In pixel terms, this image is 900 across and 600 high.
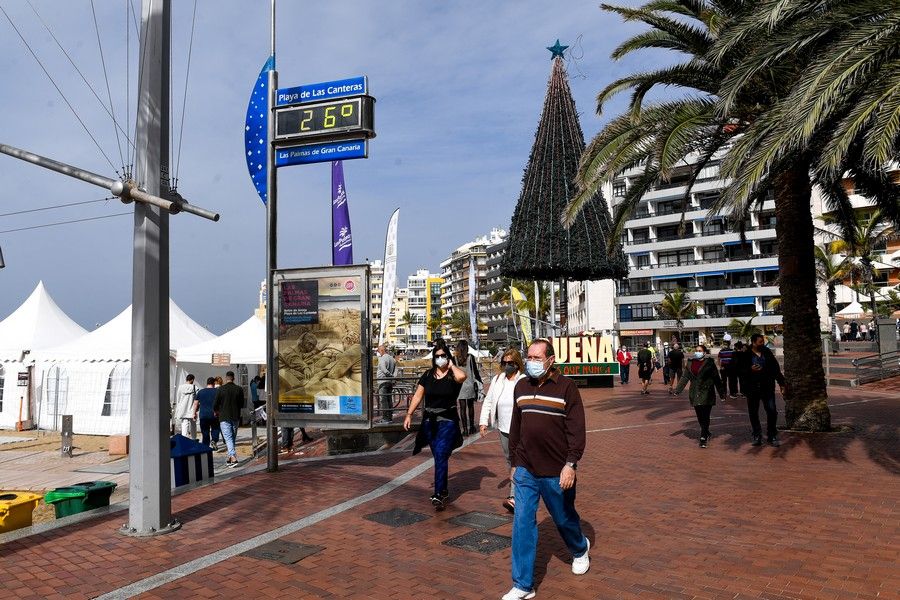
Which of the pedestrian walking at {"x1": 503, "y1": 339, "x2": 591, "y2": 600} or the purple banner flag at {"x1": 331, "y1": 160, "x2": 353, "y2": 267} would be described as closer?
the pedestrian walking at {"x1": 503, "y1": 339, "x2": 591, "y2": 600}

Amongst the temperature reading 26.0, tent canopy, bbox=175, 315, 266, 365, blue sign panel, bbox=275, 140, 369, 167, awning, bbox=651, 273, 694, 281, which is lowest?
tent canopy, bbox=175, 315, 266, 365

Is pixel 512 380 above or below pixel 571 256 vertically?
below

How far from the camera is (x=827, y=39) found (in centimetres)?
940

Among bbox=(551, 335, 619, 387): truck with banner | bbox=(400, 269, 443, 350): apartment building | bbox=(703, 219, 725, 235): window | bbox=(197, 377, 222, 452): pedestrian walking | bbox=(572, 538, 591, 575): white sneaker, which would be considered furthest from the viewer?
bbox=(400, 269, 443, 350): apartment building

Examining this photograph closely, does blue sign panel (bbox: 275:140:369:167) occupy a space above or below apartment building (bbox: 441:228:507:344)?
below

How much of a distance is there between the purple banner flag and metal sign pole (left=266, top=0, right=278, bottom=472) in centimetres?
668

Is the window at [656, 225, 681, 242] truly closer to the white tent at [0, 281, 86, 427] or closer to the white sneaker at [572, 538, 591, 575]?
the white tent at [0, 281, 86, 427]

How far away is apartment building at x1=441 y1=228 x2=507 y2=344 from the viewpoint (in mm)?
133625

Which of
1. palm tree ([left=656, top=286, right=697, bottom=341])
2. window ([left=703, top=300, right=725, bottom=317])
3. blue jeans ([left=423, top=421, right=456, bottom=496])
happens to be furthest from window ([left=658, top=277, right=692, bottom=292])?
blue jeans ([left=423, top=421, right=456, bottom=496])

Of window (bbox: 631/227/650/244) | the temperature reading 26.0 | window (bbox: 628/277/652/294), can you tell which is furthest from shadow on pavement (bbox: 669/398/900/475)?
window (bbox: 631/227/650/244)

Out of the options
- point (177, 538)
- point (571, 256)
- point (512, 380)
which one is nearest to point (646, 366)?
point (571, 256)

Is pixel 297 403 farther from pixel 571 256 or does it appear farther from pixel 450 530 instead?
pixel 571 256

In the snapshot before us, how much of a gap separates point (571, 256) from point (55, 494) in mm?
22642

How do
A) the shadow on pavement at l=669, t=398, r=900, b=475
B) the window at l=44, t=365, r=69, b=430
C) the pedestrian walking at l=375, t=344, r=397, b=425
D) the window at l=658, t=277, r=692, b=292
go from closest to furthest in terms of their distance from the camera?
the shadow on pavement at l=669, t=398, r=900, b=475, the pedestrian walking at l=375, t=344, r=397, b=425, the window at l=44, t=365, r=69, b=430, the window at l=658, t=277, r=692, b=292
